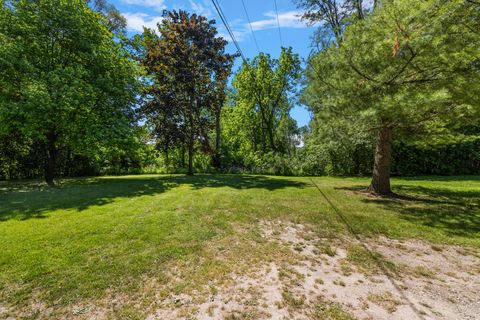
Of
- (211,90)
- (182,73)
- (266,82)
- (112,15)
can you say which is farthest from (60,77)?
(266,82)

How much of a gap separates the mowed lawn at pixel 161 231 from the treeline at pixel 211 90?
2.45m

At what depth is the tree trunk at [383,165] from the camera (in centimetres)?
739

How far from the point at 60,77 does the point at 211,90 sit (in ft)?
25.2

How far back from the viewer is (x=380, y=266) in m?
3.18

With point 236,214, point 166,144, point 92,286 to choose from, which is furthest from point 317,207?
point 166,144

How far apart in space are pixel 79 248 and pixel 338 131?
8765 mm

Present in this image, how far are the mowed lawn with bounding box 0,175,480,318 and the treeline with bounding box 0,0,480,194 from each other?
2.45m

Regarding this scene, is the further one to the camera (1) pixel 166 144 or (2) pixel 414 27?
(1) pixel 166 144

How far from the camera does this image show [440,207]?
6008 millimetres

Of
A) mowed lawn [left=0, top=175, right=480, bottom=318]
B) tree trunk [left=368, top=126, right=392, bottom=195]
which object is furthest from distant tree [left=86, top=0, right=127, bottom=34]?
tree trunk [left=368, top=126, right=392, bottom=195]

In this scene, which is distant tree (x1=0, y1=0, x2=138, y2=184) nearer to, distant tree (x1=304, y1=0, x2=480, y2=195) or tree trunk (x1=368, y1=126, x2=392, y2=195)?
distant tree (x1=304, y1=0, x2=480, y2=195)

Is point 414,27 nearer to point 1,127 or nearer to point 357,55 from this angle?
point 357,55

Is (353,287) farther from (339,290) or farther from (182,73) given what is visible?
(182,73)

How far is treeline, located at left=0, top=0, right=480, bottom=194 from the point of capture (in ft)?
16.8
